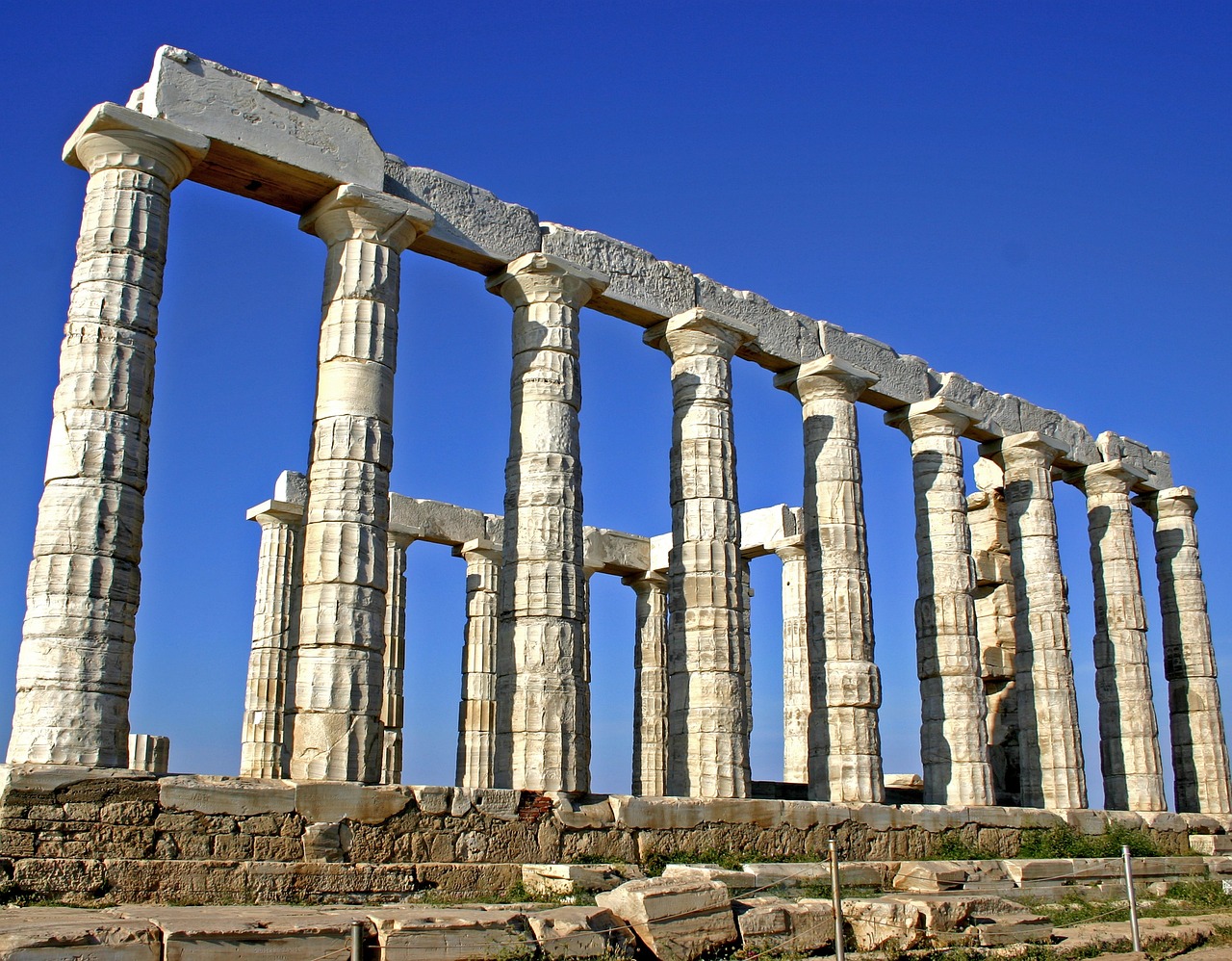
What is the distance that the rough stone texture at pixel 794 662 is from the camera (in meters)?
26.7

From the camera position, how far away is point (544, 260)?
56.1 ft

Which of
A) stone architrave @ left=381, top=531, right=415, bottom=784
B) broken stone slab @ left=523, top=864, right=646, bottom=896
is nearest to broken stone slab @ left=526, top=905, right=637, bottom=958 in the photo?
broken stone slab @ left=523, top=864, right=646, bottom=896

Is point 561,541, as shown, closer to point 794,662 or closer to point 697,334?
point 697,334

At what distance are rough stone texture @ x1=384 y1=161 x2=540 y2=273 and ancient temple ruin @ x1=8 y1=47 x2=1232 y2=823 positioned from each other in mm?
45

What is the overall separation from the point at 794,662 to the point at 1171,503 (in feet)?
28.7

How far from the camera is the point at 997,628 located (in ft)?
83.1

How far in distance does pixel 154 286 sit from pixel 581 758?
7404mm

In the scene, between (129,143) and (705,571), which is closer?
(129,143)

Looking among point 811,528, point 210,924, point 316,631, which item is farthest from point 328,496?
point 811,528

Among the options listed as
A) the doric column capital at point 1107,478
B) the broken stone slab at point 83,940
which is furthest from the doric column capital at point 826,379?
the broken stone slab at point 83,940

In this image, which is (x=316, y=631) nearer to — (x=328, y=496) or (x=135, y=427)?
(x=328, y=496)

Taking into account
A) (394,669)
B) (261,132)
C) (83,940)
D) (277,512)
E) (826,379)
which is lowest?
(83,940)

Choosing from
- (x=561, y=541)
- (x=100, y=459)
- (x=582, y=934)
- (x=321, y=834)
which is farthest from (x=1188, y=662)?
(x=100, y=459)

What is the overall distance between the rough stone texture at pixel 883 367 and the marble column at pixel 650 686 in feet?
27.4
